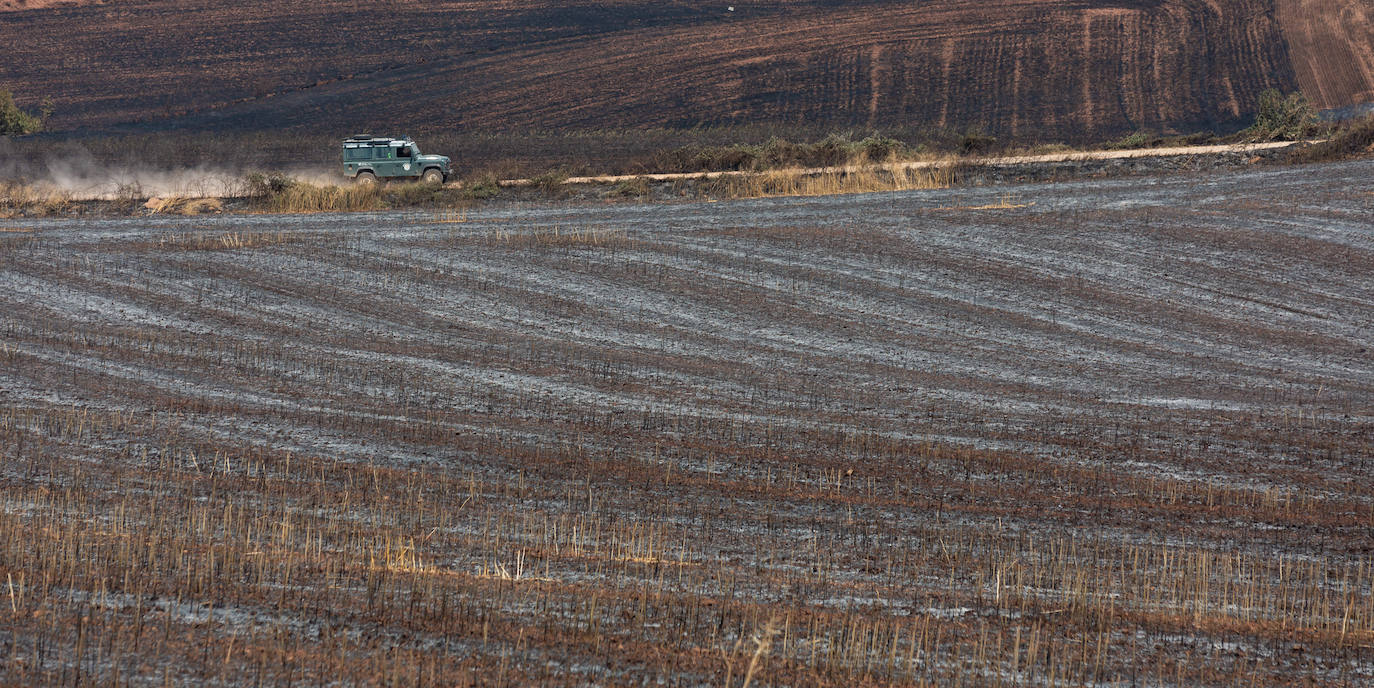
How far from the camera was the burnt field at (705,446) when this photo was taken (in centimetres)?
858

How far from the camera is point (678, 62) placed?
57.8 metres

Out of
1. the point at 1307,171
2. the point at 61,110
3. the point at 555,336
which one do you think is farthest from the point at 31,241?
the point at 61,110

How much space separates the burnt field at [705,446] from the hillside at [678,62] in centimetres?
2407

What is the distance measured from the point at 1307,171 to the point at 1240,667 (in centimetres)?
2440

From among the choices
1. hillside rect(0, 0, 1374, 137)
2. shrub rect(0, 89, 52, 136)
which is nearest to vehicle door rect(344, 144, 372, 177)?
hillside rect(0, 0, 1374, 137)

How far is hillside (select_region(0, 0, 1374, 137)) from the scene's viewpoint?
5016cm

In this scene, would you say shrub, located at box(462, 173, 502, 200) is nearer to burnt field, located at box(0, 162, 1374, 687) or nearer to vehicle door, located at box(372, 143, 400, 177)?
vehicle door, located at box(372, 143, 400, 177)

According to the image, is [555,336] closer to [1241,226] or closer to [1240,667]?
[1240,667]

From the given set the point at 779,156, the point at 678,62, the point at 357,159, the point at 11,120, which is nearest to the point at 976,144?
the point at 779,156

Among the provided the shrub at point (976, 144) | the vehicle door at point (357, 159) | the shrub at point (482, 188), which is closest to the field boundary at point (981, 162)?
the shrub at point (482, 188)

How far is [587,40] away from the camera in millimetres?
62812

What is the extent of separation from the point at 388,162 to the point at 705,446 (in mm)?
24836

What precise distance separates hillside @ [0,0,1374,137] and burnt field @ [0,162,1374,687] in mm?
24072

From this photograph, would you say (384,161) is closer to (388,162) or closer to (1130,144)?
(388,162)
